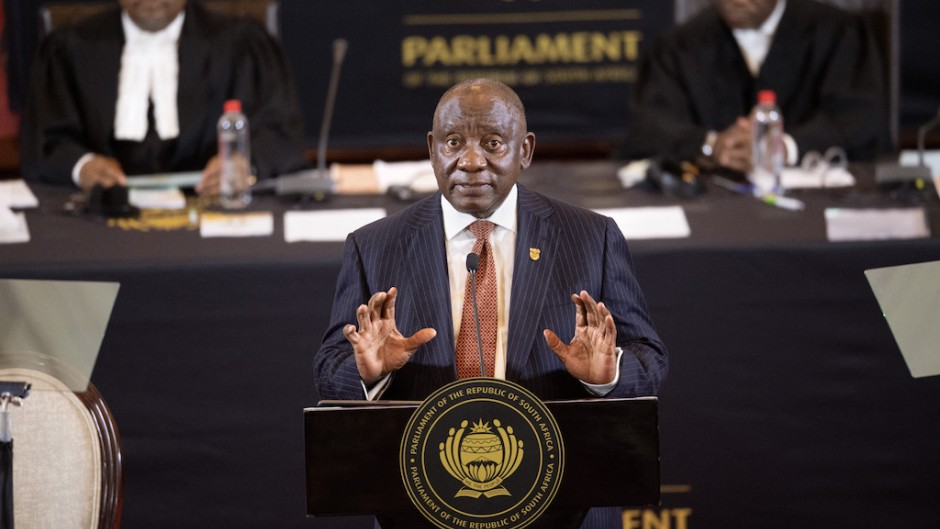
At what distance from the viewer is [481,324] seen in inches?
86.0

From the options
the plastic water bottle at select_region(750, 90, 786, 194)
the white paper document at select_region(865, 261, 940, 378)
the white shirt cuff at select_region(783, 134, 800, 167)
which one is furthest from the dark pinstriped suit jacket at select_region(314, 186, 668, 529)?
the white shirt cuff at select_region(783, 134, 800, 167)

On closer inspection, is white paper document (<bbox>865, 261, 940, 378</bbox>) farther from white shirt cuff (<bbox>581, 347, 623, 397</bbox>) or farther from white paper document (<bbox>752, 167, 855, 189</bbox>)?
white paper document (<bbox>752, 167, 855, 189</bbox>)

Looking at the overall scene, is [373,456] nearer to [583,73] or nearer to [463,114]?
[463,114]

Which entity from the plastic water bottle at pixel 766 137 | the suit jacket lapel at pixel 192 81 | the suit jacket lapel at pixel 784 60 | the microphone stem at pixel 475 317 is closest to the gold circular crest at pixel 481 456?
the microphone stem at pixel 475 317

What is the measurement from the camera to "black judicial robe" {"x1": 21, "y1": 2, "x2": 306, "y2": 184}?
4719 millimetres

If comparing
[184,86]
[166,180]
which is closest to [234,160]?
[166,180]

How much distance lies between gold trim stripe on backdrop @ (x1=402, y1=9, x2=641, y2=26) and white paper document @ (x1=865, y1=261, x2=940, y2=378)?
14.8 feet

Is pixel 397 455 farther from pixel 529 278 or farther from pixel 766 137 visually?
pixel 766 137

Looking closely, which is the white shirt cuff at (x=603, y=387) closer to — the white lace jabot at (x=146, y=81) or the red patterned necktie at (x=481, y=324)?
the red patterned necktie at (x=481, y=324)

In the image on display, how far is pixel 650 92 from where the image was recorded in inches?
198

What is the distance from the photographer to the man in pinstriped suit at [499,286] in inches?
79.4

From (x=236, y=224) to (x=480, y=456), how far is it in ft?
6.68

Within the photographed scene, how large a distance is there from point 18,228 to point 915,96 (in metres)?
4.75

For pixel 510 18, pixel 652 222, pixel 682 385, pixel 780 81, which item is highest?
pixel 510 18
